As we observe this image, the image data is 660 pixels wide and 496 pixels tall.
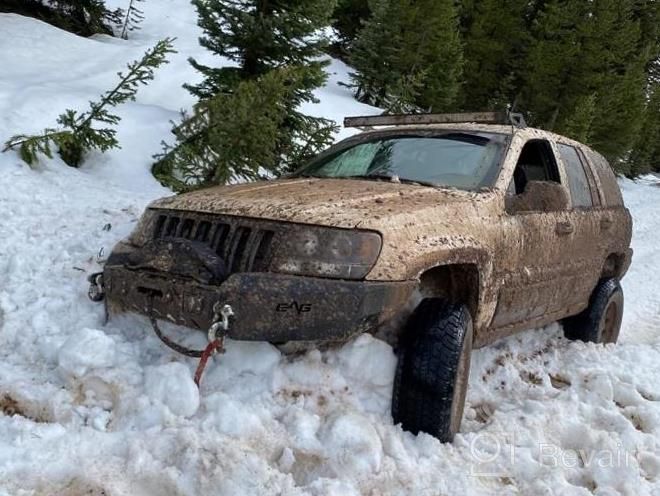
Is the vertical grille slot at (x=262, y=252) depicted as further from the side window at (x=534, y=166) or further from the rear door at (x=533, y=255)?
the side window at (x=534, y=166)

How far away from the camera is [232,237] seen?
121 inches

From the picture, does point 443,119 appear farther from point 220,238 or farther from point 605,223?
point 220,238

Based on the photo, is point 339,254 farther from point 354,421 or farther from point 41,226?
point 41,226

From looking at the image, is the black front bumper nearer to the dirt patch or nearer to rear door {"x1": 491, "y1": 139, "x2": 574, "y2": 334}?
the dirt patch

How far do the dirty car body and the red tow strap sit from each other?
0.32 ft

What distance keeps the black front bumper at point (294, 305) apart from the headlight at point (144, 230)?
2.71 feet

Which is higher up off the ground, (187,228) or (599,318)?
(187,228)

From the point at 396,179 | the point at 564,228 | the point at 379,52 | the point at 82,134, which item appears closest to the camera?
the point at 396,179

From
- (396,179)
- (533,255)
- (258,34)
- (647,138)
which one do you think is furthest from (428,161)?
(647,138)

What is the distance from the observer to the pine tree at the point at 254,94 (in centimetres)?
637

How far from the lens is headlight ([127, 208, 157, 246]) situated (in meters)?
3.57

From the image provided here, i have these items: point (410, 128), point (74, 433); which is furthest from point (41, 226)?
point (410, 128)

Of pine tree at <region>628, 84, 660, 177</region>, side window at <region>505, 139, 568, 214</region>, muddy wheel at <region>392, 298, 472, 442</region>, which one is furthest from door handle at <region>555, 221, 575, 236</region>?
pine tree at <region>628, 84, 660, 177</region>

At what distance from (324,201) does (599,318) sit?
10.8 ft
